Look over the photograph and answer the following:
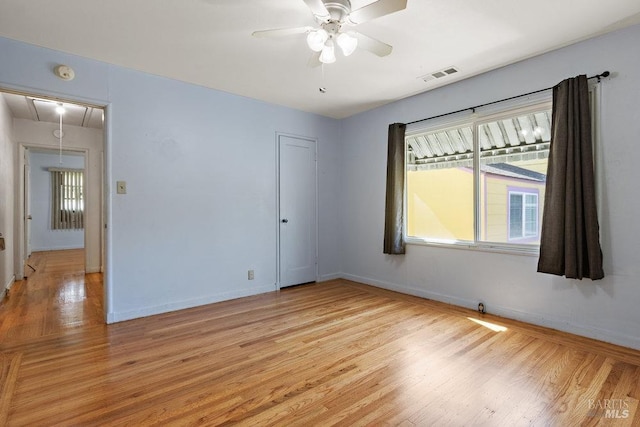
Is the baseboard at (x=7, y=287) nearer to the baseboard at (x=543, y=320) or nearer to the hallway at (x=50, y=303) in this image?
the hallway at (x=50, y=303)

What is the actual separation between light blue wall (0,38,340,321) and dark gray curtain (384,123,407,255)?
4.90ft

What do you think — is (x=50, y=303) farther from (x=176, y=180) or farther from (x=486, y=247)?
(x=486, y=247)

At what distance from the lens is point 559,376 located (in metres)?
2.11

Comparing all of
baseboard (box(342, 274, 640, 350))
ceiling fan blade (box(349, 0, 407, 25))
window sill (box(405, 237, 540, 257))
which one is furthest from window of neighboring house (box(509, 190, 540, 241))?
ceiling fan blade (box(349, 0, 407, 25))

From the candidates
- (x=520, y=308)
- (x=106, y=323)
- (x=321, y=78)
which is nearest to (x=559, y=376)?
(x=520, y=308)

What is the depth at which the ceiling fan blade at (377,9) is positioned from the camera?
183cm

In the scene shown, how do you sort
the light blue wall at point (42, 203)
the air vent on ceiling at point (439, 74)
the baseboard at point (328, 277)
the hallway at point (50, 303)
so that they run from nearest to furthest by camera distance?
the hallway at point (50, 303), the air vent on ceiling at point (439, 74), the baseboard at point (328, 277), the light blue wall at point (42, 203)

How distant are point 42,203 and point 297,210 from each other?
25.3ft

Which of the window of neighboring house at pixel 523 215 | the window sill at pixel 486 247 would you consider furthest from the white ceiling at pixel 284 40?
the window sill at pixel 486 247

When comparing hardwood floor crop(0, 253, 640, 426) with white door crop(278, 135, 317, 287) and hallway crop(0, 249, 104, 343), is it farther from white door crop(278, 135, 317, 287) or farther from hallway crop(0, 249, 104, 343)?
white door crop(278, 135, 317, 287)

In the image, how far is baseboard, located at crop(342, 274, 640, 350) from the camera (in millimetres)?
2547

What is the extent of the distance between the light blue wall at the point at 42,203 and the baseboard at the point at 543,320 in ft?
29.5

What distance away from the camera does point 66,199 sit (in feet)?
27.7

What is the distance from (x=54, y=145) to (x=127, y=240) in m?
3.59
